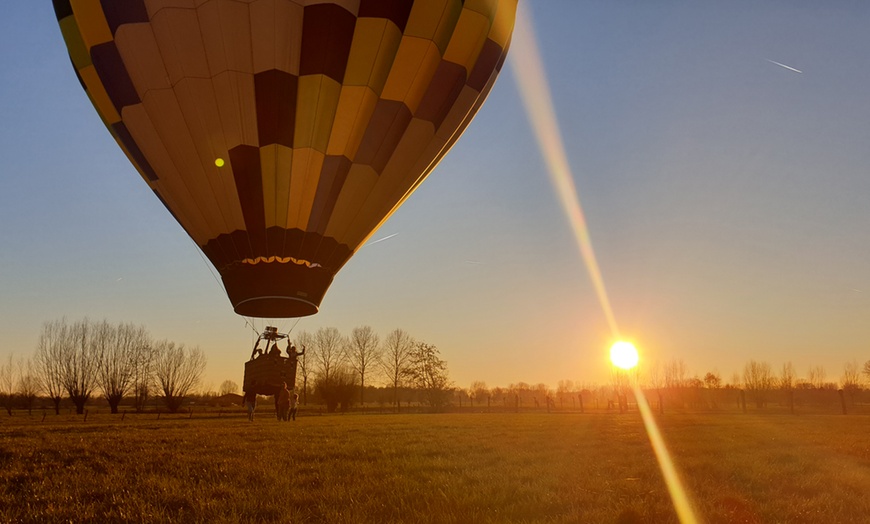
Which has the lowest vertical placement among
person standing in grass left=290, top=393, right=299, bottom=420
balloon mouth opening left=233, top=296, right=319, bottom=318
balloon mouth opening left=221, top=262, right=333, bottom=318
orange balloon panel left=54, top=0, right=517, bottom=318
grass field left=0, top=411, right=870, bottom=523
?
person standing in grass left=290, top=393, right=299, bottom=420

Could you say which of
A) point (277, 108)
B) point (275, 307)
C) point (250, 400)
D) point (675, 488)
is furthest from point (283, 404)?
point (675, 488)

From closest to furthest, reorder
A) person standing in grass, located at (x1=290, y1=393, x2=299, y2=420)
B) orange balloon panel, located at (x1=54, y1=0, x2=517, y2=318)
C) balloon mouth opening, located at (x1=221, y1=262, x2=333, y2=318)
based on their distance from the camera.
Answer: orange balloon panel, located at (x1=54, y1=0, x2=517, y2=318) < balloon mouth opening, located at (x1=221, y1=262, x2=333, y2=318) < person standing in grass, located at (x1=290, y1=393, x2=299, y2=420)

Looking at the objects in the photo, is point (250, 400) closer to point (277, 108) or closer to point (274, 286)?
point (274, 286)

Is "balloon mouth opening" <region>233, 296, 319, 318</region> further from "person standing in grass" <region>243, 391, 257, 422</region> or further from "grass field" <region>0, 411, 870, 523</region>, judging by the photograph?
"person standing in grass" <region>243, 391, 257, 422</region>

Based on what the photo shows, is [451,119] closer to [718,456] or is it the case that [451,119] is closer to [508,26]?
[508,26]

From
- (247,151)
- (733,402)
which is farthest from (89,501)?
(733,402)

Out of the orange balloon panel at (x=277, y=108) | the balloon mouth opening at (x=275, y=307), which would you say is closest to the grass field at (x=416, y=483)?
the balloon mouth opening at (x=275, y=307)

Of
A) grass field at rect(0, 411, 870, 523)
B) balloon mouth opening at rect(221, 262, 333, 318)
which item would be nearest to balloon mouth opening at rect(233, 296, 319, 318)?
balloon mouth opening at rect(221, 262, 333, 318)
